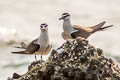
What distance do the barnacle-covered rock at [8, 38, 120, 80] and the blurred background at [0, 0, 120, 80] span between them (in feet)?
16.8

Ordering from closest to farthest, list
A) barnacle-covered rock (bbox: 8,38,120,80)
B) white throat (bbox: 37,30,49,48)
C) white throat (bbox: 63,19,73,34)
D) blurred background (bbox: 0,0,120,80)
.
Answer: barnacle-covered rock (bbox: 8,38,120,80)
white throat (bbox: 37,30,49,48)
white throat (bbox: 63,19,73,34)
blurred background (bbox: 0,0,120,80)

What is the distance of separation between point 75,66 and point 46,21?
10.5m

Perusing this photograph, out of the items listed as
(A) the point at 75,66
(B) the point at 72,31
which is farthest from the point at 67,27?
(A) the point at 75,66

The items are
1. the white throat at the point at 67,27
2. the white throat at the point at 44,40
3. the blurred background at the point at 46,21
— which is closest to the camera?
the white throat at the point at 44,40

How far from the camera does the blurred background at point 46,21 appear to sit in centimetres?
1157

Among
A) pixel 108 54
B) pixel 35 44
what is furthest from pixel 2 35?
pixel 35 44

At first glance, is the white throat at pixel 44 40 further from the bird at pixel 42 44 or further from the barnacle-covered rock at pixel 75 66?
the barnacle-covered rock at pixel 75 66

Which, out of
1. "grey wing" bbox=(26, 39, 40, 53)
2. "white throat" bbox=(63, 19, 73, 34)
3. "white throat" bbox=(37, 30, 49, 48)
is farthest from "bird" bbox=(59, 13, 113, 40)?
"grey wing" bbox=(26, 39, 40, 53)

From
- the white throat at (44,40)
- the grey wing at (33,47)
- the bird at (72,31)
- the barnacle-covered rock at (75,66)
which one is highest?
the bird at (72,31)

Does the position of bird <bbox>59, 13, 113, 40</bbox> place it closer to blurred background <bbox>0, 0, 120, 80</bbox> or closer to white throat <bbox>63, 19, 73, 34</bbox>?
white throat <bbox>63, 19, 73, 34</bbox>

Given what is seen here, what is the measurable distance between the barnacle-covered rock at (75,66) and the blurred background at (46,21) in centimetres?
511

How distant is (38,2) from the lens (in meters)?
17.7

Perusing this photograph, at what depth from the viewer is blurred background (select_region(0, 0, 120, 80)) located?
11571 mm

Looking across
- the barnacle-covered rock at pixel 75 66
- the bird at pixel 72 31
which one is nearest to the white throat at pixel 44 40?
the bird at pixel 72 31
